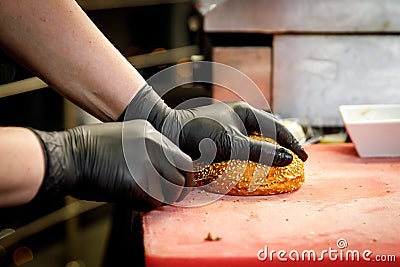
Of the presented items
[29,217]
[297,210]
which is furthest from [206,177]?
[29,217]

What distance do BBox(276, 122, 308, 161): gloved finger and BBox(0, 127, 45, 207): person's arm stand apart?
768mm

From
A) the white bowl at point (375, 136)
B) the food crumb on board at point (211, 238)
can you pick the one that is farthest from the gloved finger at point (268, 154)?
the white bowl at point (375, 136)

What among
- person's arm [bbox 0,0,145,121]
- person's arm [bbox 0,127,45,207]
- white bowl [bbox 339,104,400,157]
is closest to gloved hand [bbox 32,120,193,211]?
person's arm [bbox 0,127,45,207]

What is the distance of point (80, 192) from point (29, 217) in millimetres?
1472

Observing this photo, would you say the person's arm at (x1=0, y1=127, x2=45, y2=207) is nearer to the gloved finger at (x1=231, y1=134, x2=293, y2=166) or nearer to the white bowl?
the gloved finger at (x1=231, y1=134, x2=293, y2=166)

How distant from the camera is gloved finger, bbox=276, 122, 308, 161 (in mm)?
1850

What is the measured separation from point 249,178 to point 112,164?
464mm

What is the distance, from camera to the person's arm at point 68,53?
1818 millimetres

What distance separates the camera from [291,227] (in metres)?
1.46

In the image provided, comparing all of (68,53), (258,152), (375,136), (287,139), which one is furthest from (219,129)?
(375,136)

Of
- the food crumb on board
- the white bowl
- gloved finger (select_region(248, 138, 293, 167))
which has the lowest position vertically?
the white bowl

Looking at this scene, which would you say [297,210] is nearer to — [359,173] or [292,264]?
[292,264]

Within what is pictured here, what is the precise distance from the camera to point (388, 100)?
273 centimetres

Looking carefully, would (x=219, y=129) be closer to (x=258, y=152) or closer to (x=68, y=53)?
(x=258, y=152)
